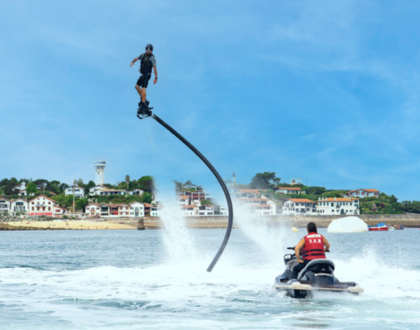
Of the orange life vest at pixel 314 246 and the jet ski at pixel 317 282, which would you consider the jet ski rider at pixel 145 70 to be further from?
the jet ski at pixel 317 282

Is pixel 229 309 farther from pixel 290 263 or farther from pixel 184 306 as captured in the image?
pixel 290 263

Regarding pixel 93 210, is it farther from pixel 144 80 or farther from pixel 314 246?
pixel 314 246

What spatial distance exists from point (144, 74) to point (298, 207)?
572 ft

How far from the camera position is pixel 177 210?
99.0ft

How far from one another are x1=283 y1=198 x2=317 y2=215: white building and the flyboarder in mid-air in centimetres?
16354

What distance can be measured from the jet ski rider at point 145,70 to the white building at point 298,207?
164 metres

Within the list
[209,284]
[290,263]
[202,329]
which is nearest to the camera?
[202,329]

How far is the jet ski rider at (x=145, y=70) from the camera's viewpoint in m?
16.9

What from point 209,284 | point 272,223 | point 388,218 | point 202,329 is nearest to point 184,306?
point 202,329

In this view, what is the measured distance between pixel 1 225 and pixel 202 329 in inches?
6280

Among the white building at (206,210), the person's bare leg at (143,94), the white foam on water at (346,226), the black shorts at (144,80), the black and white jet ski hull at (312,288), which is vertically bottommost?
the white foam on water at (346,226)

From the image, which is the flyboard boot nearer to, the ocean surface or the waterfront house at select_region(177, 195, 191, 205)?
the ocean surface

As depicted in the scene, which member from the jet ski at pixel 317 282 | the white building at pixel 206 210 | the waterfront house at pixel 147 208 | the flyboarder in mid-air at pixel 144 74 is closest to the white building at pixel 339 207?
the white building at pixel 206 210

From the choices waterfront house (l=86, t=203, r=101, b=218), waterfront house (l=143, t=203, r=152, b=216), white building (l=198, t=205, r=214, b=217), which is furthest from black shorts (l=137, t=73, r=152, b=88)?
waterfront house (l=86, t=203, r=101, b=218)
